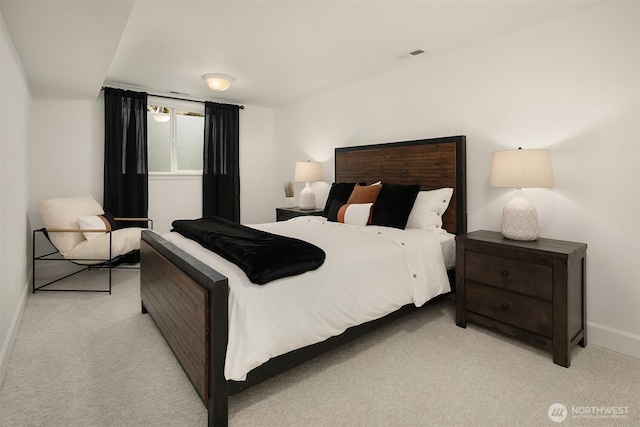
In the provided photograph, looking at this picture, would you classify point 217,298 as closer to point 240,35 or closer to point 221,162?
point 240,35

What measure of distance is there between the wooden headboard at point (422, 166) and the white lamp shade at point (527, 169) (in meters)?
0.71

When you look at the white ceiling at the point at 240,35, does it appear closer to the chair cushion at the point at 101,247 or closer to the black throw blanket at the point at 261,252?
the black throw blanket at the point at 261,252

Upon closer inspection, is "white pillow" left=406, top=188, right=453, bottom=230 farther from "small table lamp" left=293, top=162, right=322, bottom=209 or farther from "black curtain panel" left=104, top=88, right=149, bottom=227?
"black curtain panel" left=104, top=88, right=149, bottom=227

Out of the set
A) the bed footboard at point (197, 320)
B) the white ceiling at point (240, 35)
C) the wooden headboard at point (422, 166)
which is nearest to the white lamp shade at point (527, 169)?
the wooden headboard at point (422, 166)

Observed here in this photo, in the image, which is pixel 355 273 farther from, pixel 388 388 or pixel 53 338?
pixel 53 338

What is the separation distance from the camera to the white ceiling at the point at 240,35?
2.30m

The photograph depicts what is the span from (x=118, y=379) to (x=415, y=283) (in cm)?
200

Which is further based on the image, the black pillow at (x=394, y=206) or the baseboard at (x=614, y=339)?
the black pillow at (x=394, y=206)

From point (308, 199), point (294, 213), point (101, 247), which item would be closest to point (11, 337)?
point (101, 247)

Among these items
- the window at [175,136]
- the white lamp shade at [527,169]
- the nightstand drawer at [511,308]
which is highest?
the window at [175,136]

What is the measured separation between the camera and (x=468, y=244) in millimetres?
2678

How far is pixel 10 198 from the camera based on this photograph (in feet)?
8.21

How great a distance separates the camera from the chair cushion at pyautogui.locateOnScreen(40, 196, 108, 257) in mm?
3582

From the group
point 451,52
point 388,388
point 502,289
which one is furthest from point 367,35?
point 388,388
